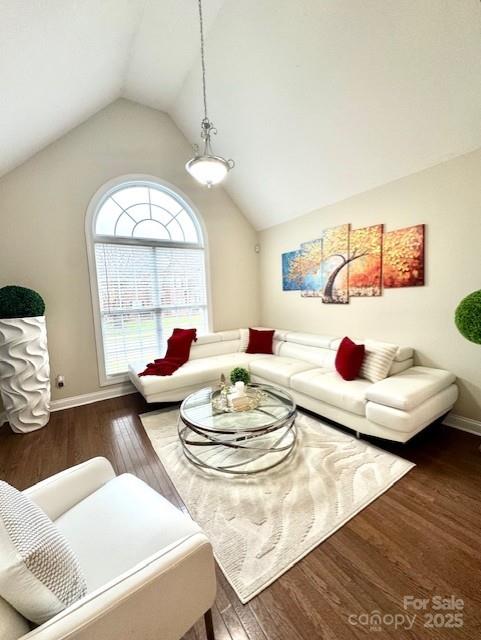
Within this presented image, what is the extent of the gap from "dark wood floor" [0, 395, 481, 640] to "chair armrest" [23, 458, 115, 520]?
0.65 meters

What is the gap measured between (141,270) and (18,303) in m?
1.54

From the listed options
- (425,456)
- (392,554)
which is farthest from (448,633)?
(425,456)

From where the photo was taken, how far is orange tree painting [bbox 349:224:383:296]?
10.2ft

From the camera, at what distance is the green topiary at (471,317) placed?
6.71ft

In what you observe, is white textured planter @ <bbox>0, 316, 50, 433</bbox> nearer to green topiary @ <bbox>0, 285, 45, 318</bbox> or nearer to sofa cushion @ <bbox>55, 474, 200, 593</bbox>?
green topiary @ <bbox>0, 285, 45, 318</bbox>

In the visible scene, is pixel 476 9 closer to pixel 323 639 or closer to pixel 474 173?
pixel 474 173

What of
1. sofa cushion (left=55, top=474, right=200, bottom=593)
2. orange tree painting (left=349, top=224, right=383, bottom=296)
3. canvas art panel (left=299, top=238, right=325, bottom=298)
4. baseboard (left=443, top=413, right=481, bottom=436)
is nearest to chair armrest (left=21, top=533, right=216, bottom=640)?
sofa cushion (left=55, top=474, right=200, bottom=593)

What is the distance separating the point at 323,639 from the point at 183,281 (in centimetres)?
389

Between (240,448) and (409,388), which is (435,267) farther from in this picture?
(240,448)

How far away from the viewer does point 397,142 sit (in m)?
A: 2.60

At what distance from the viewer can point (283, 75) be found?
104 inches

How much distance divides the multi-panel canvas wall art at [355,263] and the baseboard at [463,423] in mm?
1371

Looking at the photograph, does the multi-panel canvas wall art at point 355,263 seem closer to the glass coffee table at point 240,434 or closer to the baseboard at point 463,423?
the baseboard at point 463,423

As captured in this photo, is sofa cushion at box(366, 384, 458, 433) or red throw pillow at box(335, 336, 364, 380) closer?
sofa cushion at box(366, 384, 458, 433)
